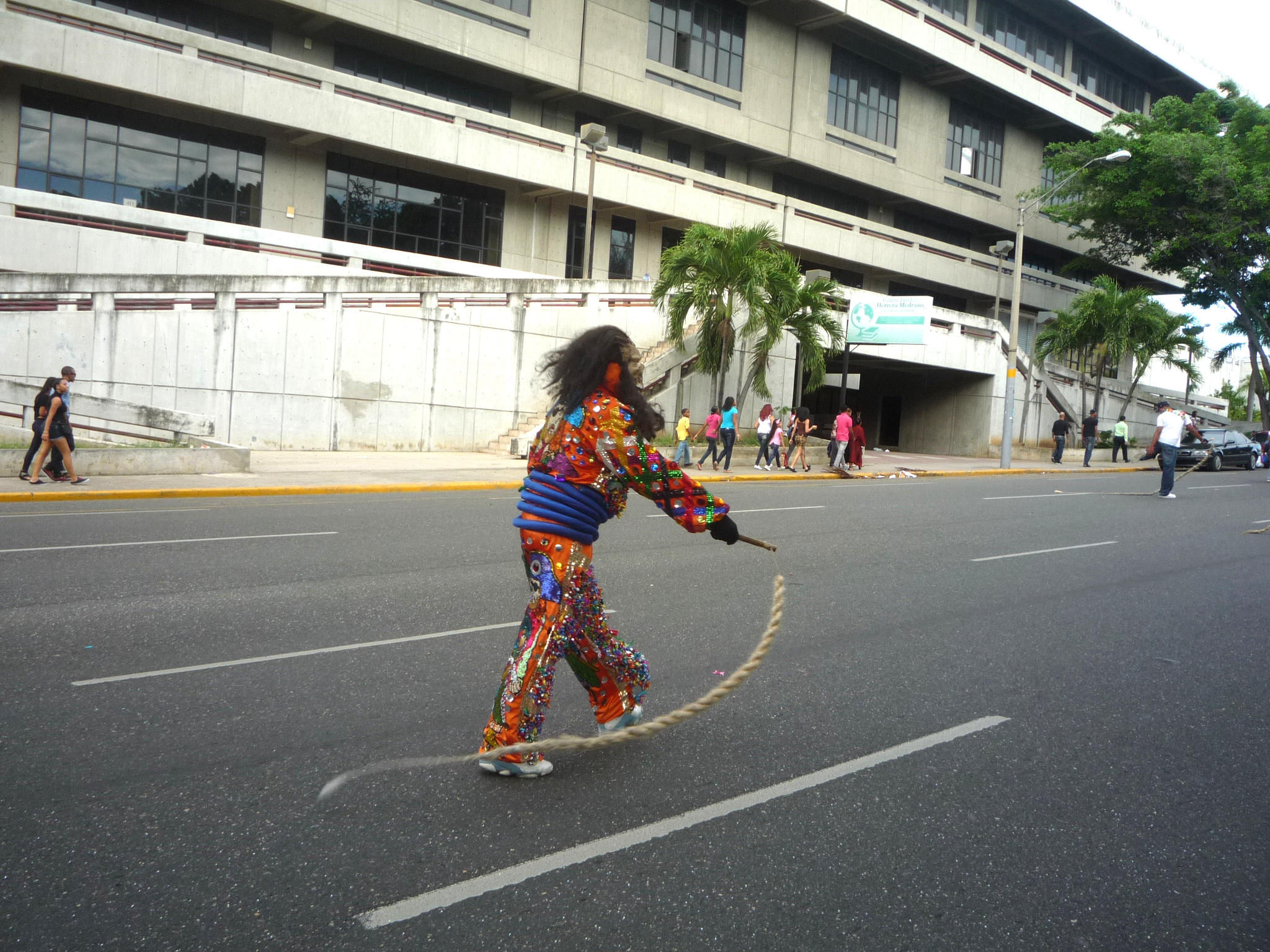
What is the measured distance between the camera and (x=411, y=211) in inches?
1273

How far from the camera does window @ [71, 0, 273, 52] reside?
27.8m

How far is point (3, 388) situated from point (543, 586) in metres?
17.1

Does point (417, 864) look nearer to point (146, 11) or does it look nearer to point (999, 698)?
point (999, 698)

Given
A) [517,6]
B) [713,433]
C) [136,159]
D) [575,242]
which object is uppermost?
[517,6]

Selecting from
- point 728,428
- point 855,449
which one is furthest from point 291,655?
point 855,449

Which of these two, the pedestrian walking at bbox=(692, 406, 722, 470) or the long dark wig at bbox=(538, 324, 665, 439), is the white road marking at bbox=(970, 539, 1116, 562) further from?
the pedestrian walking at bbox=(692, 406, 722, 470)

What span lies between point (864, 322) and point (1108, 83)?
3574cm

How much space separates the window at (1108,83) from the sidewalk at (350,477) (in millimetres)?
35271

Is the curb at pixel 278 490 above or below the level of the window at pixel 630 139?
below

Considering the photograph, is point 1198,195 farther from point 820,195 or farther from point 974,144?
point 820,195

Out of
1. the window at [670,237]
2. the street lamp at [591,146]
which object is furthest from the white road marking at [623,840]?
the window at [670,237]

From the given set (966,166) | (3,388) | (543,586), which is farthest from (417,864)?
(966,166)

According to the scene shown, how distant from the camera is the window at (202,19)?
91.3 ft

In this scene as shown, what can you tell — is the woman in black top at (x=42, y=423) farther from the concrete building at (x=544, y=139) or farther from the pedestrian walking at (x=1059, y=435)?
the pedestrian walking at (x=1059, y=435)
